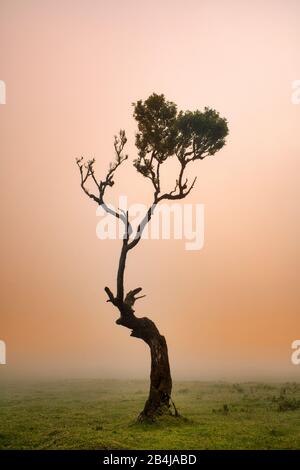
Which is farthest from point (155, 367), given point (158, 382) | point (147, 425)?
point (147, 425)

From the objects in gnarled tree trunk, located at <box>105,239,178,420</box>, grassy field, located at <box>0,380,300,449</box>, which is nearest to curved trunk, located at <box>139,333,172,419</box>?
gnarled tree trunk, located at <box>105,239,178,420</box>

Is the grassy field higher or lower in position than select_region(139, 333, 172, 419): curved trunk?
lower

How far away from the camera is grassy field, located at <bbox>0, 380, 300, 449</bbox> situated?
2209 centimetres

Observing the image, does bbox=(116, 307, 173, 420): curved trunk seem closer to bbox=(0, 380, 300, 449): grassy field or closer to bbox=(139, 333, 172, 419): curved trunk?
bbox=(139, 333, 172, 419): curved trunk

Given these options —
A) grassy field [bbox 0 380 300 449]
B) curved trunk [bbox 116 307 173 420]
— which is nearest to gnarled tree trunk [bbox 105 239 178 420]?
curved trunk [bbox 116 307 173 420]

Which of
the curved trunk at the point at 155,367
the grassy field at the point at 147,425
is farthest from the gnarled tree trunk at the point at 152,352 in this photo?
the grassy field at the point at 147,425

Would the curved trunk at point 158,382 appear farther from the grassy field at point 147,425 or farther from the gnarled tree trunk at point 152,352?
the grassy field at point 147,425

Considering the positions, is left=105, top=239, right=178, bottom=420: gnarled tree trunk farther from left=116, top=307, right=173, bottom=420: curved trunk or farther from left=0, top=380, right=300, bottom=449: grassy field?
left=0, top=380, right=300, bottom=449: grassy field

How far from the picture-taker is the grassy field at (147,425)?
870 inches

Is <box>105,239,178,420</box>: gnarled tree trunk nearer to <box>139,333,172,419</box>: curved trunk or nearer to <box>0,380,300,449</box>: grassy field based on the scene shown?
<box>139,333,172,419</box>: curved trunk

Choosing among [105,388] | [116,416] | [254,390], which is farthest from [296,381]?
[116,416]

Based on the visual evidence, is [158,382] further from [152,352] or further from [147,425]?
[147,425]

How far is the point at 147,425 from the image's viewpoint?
25.0 meters

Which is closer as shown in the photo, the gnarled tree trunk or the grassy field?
the grassy field
